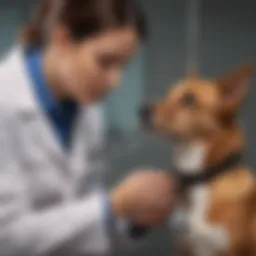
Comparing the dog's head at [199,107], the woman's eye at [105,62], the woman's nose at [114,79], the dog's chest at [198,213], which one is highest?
the woman's eye at [105,62]

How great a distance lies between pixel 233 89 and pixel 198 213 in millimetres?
212

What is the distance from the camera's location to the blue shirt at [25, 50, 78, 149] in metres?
1.07

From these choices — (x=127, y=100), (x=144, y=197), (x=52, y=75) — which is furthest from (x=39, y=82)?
(x=144, y=197)

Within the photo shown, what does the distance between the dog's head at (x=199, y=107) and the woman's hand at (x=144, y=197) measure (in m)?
0.08

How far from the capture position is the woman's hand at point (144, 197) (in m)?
1.07

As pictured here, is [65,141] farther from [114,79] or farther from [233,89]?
[233,89]

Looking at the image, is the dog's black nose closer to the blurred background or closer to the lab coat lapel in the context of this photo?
the blurred background

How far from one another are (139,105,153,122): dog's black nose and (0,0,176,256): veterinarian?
63 millimetres

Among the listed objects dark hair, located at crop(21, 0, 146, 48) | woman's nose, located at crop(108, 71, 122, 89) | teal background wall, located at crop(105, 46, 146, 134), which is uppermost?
dark hair, located at crop(21, 0, 146, 48)

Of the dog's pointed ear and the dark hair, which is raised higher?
the dark hair

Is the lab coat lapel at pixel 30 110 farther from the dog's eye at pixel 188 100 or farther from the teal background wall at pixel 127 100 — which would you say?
the dog's eye at pixel 188 100

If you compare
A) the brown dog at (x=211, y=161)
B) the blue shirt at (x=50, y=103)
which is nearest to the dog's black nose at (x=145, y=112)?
the brown dog at (x=211, y=161)

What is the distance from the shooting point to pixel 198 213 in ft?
3.59

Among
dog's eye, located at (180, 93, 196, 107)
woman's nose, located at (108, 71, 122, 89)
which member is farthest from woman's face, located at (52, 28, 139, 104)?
dog's eye, located at (180, 93, 196, 107)
